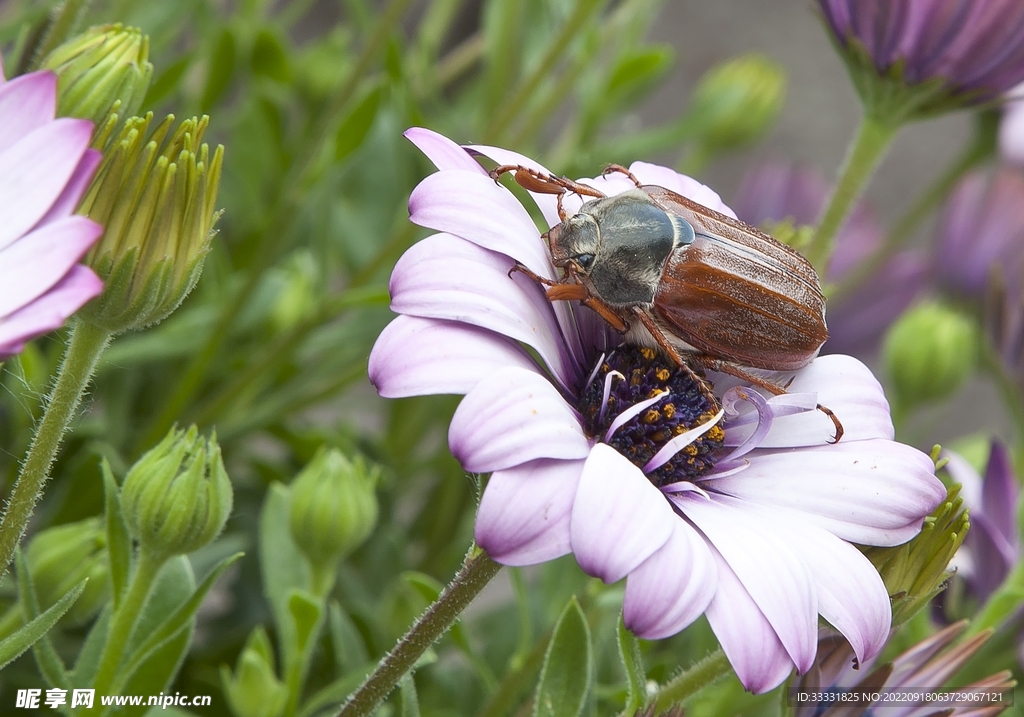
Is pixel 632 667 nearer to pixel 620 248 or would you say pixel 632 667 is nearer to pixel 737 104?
pixel 620 248

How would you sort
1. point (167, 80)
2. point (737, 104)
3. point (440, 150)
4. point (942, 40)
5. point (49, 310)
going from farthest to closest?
point (737, 104) < point (167, 80) < point (942, 40) < point (440, 150) < point (49, 310)

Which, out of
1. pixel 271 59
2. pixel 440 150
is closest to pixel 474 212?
pixel 440 150

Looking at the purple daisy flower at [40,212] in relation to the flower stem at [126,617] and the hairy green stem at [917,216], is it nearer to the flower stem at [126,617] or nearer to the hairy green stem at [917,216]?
the flower stem at [126,617]

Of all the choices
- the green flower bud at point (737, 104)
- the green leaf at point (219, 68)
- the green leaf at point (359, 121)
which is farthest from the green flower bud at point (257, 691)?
the green flower bud at point (737, 104)

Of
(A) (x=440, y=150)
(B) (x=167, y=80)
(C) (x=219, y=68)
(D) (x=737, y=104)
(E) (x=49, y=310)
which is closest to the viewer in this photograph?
(E) (x=49, y=310)

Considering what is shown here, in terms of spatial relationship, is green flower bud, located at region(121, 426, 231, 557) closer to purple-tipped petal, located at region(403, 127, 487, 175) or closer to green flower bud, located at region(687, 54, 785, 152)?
purple-tipped petal, located at region(403, 127, 487, 175)

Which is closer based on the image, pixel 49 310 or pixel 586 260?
pixel 49 310
